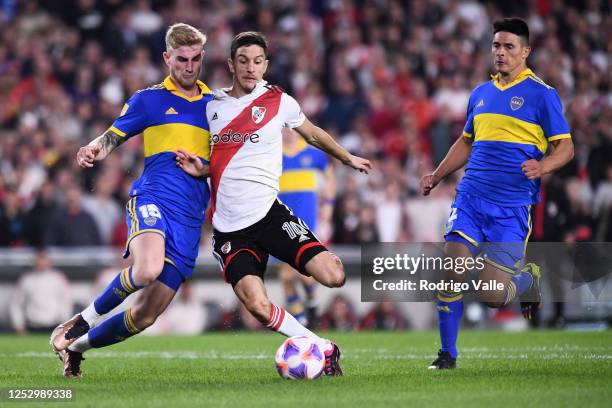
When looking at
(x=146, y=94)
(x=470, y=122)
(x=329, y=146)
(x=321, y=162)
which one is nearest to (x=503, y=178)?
(x=470, y=122)

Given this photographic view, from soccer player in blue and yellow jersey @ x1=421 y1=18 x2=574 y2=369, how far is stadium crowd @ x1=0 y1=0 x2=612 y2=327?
5241mm

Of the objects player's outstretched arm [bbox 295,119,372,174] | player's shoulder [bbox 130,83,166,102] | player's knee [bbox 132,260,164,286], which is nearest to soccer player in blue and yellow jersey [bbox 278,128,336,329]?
player's outstretched arm [bbox 295,119,372,174]

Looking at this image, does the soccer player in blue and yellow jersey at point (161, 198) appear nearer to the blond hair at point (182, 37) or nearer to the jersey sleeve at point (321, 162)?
the blond hair at point (182, 37)

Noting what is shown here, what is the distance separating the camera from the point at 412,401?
689 centimetres

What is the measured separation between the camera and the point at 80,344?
844cm

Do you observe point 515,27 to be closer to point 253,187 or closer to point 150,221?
point 253,187

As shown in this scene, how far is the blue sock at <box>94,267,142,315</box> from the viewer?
8234mm

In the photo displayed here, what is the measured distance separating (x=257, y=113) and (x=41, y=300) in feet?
26.1

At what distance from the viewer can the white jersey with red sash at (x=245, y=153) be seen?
8375 mm

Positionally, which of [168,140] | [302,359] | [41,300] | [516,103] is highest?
[516,103]

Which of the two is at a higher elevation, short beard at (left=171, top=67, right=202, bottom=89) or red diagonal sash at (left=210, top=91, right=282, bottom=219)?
short beard at (left=171, top=67, right=202, bottom=89)

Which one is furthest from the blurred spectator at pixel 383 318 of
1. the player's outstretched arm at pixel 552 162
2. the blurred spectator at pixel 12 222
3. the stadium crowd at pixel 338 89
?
the player's outstretched arm at pixel 552 162

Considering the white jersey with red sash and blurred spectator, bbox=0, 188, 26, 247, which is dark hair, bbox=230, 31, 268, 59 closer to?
the white jersey with red sash

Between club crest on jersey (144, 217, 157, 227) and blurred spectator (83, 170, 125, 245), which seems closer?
club crest on jersey (144, 217, 157, 227)
